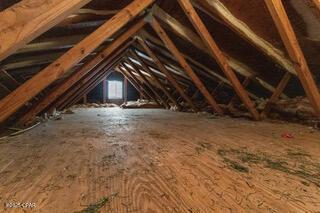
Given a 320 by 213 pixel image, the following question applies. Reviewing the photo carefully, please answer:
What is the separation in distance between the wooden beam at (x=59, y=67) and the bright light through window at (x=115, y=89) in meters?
9.21

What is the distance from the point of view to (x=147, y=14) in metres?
3.61

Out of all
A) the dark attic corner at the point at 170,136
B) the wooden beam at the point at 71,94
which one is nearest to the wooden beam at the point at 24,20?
the dark attic corner at the point at 170,136

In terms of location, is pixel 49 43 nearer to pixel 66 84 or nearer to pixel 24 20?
pixel 66 84

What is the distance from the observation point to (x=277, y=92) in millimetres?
3676

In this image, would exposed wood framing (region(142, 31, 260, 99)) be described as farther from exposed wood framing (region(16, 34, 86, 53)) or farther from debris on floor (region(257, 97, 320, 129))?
exposed wood framing (region(16, 34, 86, 53))

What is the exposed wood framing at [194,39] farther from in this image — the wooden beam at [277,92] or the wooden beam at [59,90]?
the wooden beam at [59,90]

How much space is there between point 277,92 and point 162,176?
9.99ft

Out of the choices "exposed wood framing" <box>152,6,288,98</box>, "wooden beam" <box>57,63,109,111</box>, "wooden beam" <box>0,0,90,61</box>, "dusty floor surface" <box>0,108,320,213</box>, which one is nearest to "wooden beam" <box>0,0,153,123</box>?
"dusty floor surface" <box>0,108,320,213</box>

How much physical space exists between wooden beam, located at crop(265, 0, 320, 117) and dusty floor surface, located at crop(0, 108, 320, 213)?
0.84 metres

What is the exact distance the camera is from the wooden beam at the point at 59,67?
2.07 m

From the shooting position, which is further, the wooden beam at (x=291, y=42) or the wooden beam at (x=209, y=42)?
the wooden beam at (x=209, y=42)

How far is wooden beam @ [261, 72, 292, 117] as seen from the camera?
343 cm

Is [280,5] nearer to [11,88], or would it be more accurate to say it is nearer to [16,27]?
[16,27]

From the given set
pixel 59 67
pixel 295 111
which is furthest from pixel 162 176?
pixel 295 111
